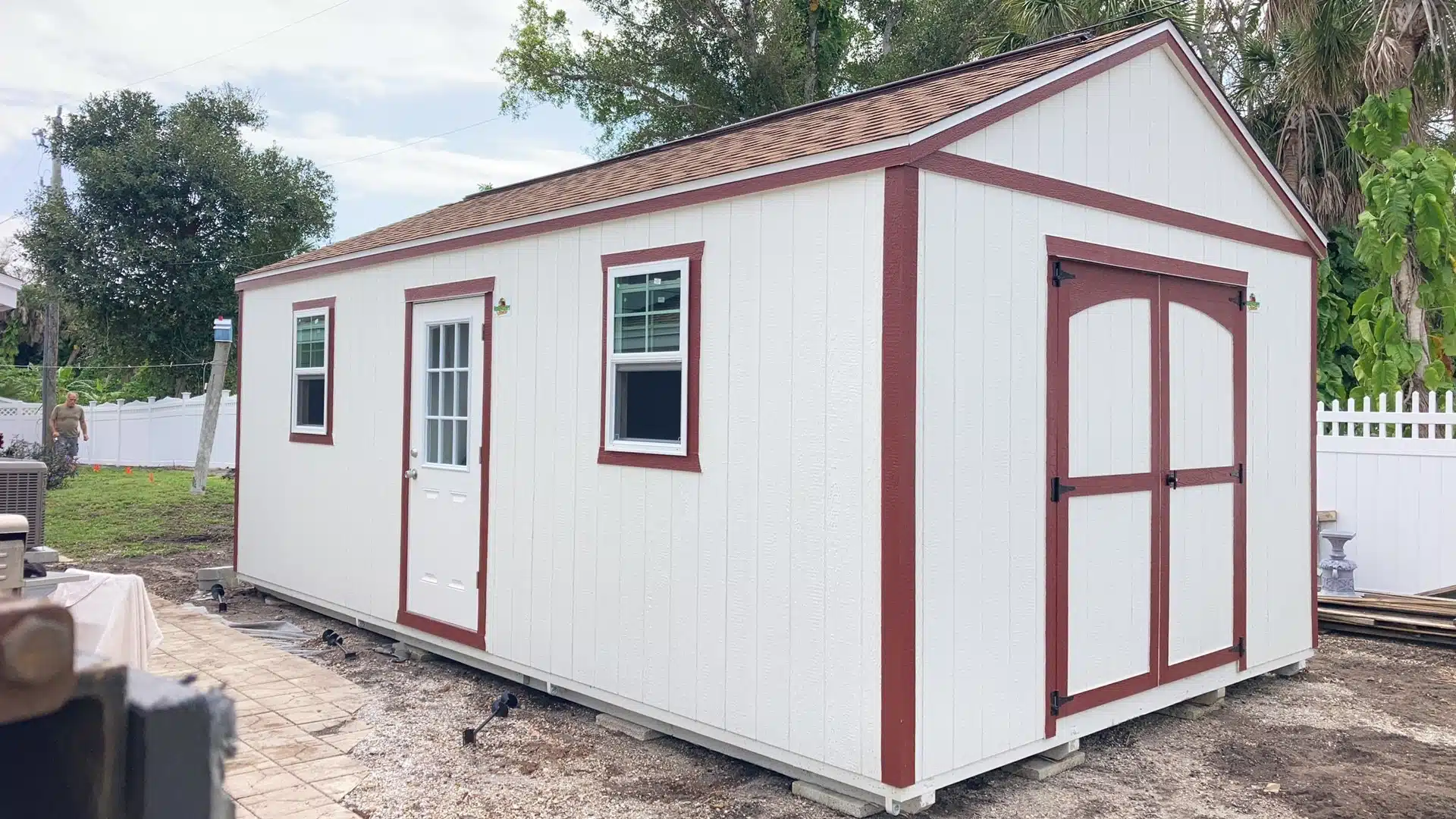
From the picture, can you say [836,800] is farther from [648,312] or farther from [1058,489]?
[648,312]

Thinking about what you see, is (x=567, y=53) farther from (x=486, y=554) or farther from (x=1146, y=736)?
(x=1146, y=736)

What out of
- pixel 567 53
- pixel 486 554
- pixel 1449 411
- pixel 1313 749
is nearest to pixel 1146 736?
pixel 1313 749

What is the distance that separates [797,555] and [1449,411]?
6077mm

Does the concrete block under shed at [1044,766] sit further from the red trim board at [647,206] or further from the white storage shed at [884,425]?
the red trim board at [647,206]

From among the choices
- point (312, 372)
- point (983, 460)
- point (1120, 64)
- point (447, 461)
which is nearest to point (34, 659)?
point (983, 460)

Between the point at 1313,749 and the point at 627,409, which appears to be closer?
the point at 1313,749

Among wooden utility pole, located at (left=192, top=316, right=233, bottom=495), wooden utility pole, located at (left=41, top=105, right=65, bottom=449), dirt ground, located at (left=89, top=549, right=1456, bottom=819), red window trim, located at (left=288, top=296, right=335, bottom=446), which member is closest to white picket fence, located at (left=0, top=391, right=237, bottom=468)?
wooden utility pole, located at (left=41, top=105, right=65, bottom=449)

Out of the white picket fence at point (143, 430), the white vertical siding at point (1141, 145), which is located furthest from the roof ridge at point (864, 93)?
the white picket fence at point (143, 430)

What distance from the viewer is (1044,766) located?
180 inches

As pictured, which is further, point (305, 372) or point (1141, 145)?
point (305, 372)

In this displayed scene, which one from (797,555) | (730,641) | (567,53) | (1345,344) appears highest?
(567,53)

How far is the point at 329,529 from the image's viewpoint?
762cm

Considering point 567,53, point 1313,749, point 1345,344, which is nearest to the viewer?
point 1313,749

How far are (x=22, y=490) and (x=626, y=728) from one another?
275 cm
